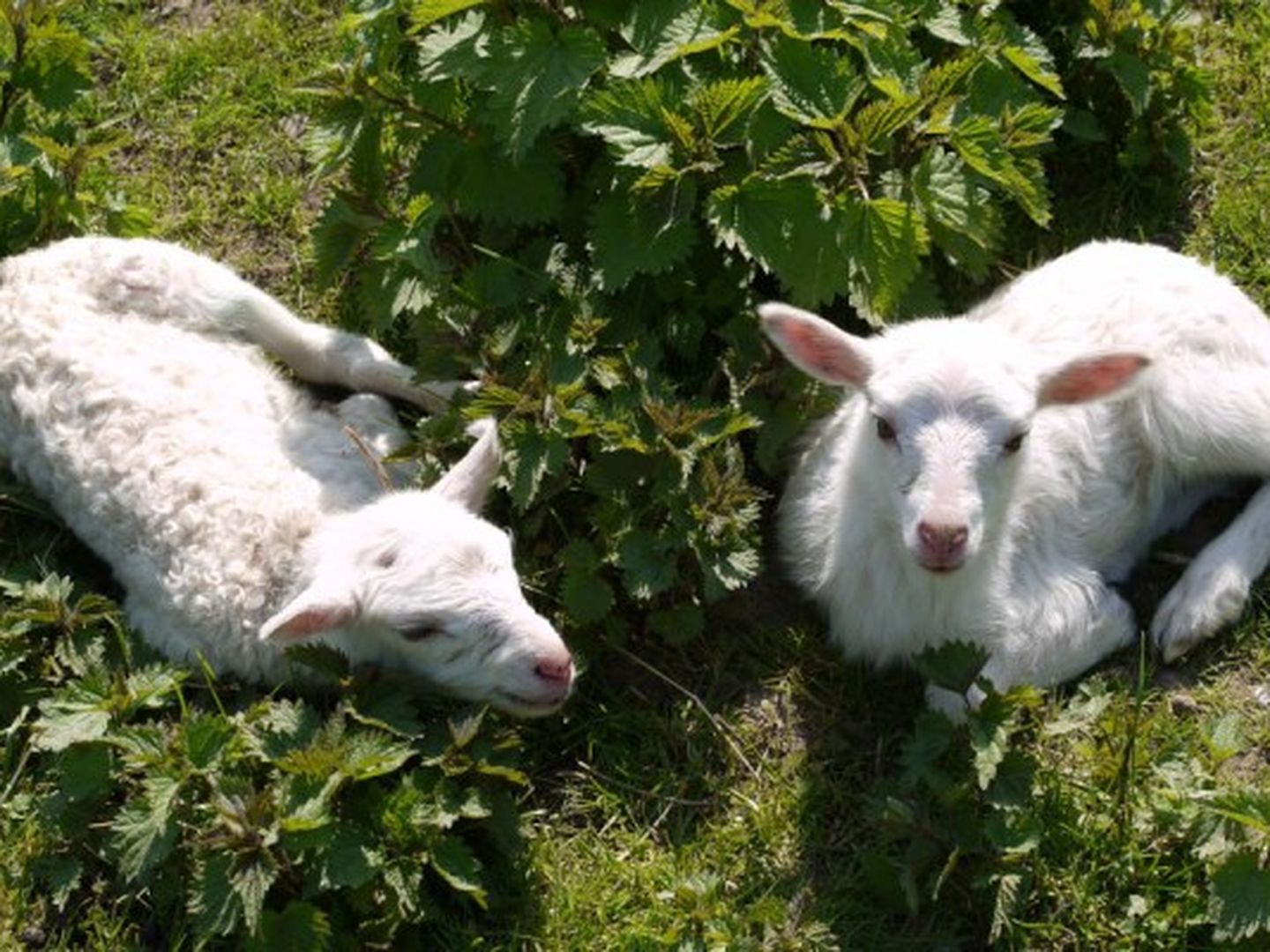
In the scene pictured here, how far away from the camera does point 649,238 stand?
5688 millimetres

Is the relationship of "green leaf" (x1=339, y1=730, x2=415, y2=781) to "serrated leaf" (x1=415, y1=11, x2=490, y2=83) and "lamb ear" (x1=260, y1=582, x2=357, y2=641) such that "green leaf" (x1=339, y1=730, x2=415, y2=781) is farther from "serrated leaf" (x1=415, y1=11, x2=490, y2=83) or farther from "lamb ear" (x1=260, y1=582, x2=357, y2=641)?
"serrated leaf" (x1=415, y1=11, x2=490, y2=83)

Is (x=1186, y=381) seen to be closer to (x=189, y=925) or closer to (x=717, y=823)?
(x=717, y=823)

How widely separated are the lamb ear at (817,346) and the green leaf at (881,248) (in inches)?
10.7

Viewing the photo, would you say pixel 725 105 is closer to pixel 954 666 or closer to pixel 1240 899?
pixel 954 666

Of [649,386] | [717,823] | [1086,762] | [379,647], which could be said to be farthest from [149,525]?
[1086,762]

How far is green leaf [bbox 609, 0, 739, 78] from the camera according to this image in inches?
223

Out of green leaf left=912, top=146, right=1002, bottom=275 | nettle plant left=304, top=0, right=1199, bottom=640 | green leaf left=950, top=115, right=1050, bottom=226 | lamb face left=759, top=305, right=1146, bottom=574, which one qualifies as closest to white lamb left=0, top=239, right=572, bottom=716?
nettle plant left=304, top=0, right=1199, bottom=640

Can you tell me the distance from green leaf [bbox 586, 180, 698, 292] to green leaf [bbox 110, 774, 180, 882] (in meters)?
2.06

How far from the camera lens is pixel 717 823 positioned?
5539 millimetres

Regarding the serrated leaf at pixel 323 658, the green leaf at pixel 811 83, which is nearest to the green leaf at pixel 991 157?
the green leaf at pixel 811 83

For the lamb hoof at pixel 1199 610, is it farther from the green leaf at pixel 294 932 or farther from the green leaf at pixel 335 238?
the green leaf at pixel 335 238

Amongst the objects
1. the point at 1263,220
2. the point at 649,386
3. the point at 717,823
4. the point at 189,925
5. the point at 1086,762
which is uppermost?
the point at 1263,220

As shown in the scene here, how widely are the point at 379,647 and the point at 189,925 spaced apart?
3.24 feet

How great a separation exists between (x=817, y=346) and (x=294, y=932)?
227cm
